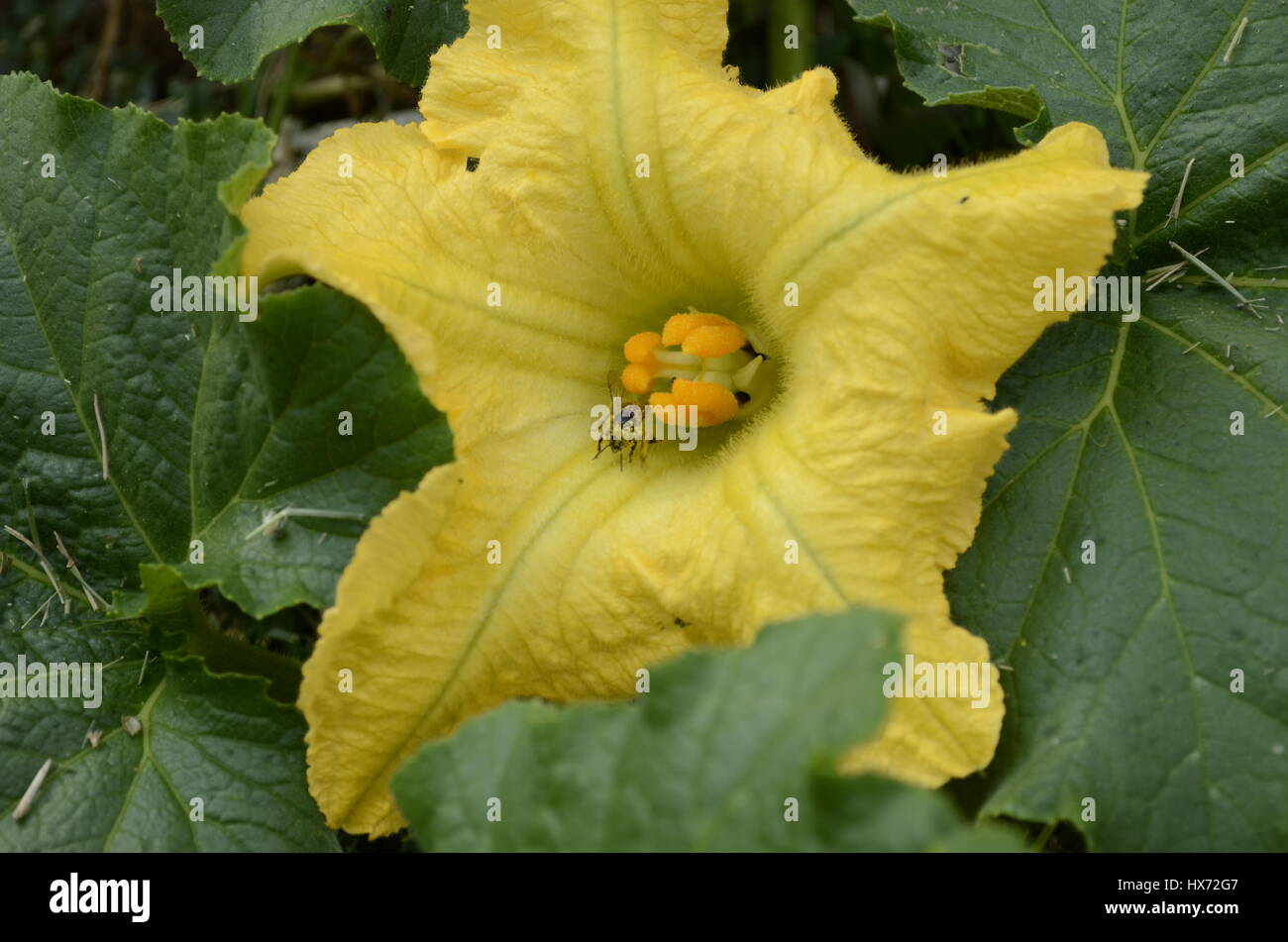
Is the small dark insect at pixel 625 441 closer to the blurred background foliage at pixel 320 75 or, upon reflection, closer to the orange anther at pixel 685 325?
the orange anther at pixel 685 325

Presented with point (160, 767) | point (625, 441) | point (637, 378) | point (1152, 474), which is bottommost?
point (160, 767)

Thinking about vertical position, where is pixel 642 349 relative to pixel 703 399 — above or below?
above

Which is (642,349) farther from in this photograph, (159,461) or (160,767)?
(160,767)

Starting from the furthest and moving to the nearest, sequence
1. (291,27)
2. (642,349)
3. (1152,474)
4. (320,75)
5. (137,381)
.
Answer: (320,75), (291,27), (642,349), (137,381), (1152,474)

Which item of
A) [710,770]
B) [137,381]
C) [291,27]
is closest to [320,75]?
[291,27]

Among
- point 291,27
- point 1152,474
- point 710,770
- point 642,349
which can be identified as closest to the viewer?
point 710,770

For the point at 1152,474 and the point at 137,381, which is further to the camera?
the point at 137,381

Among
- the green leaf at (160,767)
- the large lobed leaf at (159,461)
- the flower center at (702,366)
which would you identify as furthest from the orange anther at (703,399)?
the green leaf at (160,767)
